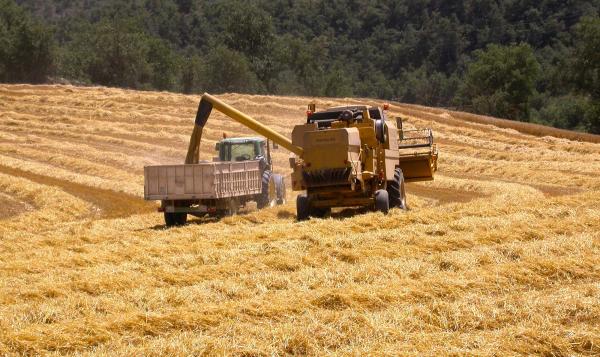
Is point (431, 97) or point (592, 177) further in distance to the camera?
point (431, 97)

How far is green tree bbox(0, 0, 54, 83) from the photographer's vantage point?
8512cm

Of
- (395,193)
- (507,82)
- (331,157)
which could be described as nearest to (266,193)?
(395,193)

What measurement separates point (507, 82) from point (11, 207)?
58.1 meters

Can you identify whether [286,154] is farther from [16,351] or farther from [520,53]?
[520,53]

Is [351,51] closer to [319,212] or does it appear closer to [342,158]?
[319,212]

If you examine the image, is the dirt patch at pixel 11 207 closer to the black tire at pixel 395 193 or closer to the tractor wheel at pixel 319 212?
the tractor wheel at pixel 319 212

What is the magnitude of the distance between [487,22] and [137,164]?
92.8 meters

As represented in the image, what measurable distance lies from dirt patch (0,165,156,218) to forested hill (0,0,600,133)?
4538cm

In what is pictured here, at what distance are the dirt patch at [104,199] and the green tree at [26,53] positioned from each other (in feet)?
179

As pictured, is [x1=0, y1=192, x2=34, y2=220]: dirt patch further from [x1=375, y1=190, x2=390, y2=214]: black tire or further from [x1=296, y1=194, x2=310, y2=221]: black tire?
[x1=375, y1=190, x2=390, y2=214]: black tire

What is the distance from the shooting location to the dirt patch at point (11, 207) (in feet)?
83.4

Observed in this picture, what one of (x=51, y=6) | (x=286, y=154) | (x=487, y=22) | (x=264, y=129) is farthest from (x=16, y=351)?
(x=51, y=6)

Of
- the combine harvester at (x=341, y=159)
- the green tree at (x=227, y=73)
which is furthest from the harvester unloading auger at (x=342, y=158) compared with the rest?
the green tree at (x=227, y=73)

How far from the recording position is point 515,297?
416 inches
